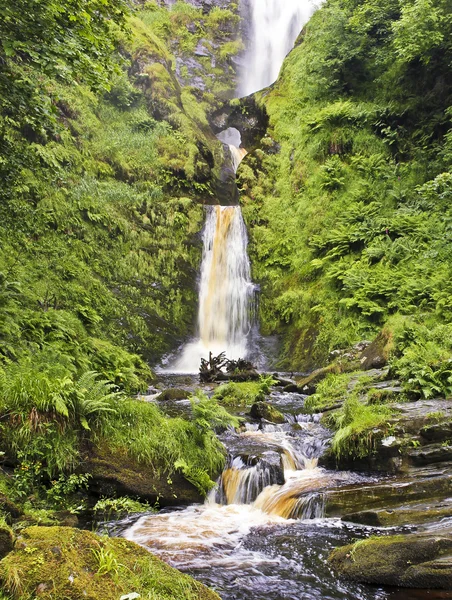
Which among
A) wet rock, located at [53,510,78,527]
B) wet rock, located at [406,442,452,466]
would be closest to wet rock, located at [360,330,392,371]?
wet rock, located at [406,442,452,466]

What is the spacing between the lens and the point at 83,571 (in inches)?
102

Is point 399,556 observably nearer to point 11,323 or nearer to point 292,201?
point 11,323

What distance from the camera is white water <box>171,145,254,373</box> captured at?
56.7 feet

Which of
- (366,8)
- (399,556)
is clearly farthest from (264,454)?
(366,8)

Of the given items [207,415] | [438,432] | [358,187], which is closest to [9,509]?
[207,415]

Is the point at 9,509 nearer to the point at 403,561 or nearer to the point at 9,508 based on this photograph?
the point at 9,508

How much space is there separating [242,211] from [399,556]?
705 inches

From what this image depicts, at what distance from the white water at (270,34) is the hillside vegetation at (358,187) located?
1313 centimetres

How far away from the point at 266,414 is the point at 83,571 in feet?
20.8

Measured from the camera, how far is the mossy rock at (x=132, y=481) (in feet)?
18.0

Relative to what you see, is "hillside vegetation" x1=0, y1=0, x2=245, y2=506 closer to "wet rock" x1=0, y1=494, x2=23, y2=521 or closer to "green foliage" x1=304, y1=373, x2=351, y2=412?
"wet rock" x1=0, y1=494, x2=23, y2=521

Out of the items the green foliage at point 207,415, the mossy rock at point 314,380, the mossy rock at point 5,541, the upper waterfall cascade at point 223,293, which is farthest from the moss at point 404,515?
the upper waterfall cascade at point 223,293

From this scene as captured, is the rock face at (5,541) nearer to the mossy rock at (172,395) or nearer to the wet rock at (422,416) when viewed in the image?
the wet rock at (422,416)

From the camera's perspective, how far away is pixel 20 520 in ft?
12.6
